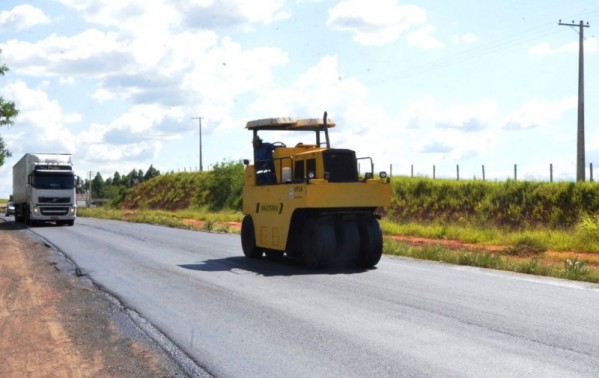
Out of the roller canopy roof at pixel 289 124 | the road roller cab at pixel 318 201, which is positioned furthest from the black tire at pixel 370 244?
the roller canopy roof at pixel 289 124

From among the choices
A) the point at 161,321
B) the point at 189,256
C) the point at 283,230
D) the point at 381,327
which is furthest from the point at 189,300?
the point at 189,256

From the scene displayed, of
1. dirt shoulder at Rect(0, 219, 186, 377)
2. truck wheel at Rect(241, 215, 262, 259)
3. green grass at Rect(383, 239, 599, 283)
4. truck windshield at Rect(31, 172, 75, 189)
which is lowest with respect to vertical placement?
dirt shoulder at Rect(0, 219, 186, 377)

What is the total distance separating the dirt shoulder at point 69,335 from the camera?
24.3ft

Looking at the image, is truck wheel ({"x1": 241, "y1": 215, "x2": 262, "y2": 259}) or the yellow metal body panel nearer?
the yellow metal body panel

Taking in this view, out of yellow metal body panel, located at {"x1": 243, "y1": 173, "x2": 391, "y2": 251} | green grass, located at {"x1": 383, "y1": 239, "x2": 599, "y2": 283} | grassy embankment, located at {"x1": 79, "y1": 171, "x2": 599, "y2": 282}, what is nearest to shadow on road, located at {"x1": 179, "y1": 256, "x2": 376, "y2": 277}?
yellow metal body panel, located at {"x1": 243, "y1": 173, "x2": 391, "y2": 251}

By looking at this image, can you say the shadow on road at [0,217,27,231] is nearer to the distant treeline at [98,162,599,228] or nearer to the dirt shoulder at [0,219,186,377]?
the distant treeline at [98,162,599,228]

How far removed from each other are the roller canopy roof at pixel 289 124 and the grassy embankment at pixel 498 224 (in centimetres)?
478

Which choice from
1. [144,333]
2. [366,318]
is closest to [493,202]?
[366,318]

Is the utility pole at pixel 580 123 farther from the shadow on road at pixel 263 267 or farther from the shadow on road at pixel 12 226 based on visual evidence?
the shadow on road at pixel 12 226

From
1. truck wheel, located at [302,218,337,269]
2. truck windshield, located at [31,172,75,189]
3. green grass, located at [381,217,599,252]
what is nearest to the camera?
truck wheel, located at [302,218,337,269]

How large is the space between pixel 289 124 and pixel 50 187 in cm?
2539

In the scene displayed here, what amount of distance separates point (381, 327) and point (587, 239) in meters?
16.8

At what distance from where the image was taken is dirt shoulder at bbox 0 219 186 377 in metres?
7.40

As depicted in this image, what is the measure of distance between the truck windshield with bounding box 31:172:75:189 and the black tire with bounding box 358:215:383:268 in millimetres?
26552
